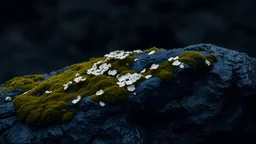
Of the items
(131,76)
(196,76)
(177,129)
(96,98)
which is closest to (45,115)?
(96,98)

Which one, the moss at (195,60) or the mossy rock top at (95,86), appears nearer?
the mossy rock top at (95,86)

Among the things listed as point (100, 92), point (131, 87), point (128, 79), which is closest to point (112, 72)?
point (128, 79)

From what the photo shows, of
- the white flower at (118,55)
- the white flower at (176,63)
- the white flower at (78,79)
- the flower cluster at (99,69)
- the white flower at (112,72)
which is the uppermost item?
the white flower at (118,55)

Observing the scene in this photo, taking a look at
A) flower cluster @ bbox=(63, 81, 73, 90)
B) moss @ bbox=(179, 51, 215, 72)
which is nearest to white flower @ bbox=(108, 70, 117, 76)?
flower cluster @ bbox=(63, 81, 73, 90)

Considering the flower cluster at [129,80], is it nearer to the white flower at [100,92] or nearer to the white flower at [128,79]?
the white flower at [128,79]

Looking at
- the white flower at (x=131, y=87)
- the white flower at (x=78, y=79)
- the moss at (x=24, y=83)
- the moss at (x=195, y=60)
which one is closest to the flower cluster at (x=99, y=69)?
the white flower at (x=78, y=79)

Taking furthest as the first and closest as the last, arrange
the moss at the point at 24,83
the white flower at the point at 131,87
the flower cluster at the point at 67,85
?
the moss at the point at 24,83
the flower cluster at the point at 67,85
the white flower at the point at 131,87

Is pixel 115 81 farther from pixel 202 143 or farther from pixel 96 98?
pixel 202 143

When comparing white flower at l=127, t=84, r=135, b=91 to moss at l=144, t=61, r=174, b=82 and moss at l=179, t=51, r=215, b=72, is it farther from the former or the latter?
moss at l=179, t=51, r=215, b=72
